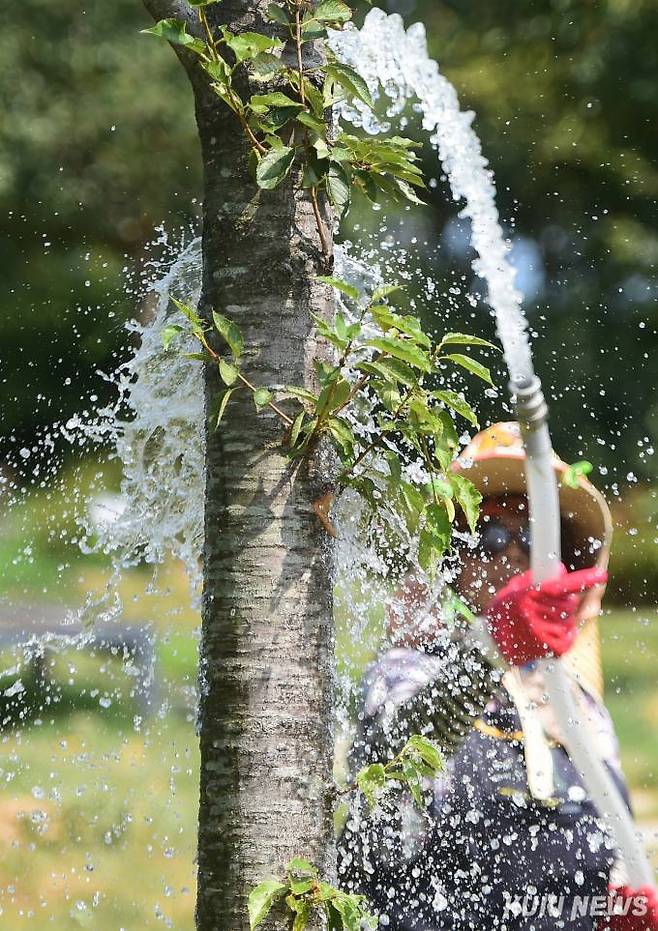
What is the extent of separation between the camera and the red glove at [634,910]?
2510 millimetres

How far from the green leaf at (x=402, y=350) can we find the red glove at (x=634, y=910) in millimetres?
1740

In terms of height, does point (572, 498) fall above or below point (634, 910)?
above

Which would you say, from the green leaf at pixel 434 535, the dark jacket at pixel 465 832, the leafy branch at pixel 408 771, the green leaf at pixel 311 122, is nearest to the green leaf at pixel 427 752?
the leafy branch at pixel 408 771

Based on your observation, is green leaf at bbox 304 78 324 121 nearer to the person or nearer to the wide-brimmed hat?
the person

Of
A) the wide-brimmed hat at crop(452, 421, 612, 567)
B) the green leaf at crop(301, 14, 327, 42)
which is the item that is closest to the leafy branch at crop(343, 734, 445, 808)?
the green leaf at crop(301, 14, 327, 42)

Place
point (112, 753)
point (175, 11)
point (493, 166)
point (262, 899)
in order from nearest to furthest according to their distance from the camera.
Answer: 1. point (262, 899)
2. point (175, 11)
3. point (112, 753)
4. point (493, 166)

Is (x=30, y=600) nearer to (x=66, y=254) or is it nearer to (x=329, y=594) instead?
(x=66, y=254)

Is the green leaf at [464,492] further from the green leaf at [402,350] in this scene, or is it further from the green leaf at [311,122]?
the green leaf at [311,122]

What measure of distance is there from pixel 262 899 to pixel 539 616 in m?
1.66

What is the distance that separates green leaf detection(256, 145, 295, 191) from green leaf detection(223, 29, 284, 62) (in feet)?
0.36

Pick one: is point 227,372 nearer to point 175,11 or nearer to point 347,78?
point 347,78

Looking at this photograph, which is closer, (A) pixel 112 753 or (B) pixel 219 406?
(B) pixel 219 406

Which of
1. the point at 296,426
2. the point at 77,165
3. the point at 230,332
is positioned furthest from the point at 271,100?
the point at 77,165

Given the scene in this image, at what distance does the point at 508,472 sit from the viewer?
2.99 metres
